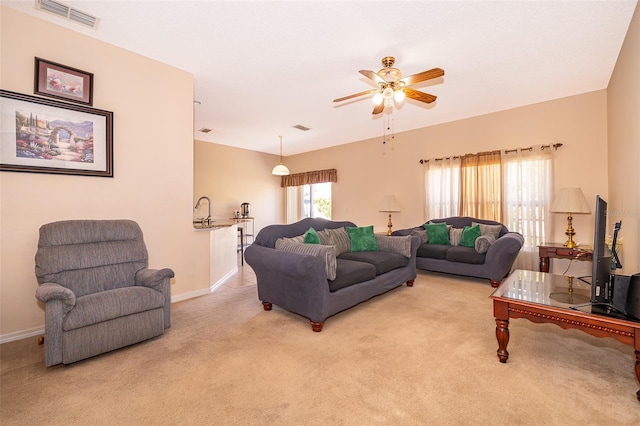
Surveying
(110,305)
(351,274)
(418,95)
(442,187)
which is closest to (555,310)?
(351,274)

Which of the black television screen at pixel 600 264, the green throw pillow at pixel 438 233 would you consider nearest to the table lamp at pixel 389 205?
the green throw pillow at pixel 438 233

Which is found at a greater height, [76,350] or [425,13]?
[425,13]

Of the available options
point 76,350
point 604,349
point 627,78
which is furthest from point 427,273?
point 76,350

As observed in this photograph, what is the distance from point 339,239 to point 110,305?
2.50 meters

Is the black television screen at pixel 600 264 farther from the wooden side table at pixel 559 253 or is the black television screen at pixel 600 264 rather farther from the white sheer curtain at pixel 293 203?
the white sheer curtain at pixel 293 203

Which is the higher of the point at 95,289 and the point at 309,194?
the point at 309,194

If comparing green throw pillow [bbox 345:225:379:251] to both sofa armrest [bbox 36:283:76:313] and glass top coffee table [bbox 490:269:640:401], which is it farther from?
sofa armrest [bbox 36:283:76:313]

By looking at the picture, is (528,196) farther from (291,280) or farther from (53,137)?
(53,137)

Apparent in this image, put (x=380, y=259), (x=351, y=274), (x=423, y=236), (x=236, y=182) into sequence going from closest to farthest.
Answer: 1. (x=351, y=274)
2. (x=380, y=259)
3. (x=423, y=236)
4. (x=236, y=182)

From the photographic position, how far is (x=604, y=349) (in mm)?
2246

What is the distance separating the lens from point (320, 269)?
263cm

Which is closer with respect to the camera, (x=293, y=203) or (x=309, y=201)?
(x=309, y=201)

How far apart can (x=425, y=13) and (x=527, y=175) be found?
133 inches

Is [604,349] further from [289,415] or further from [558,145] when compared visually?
[558,145]
